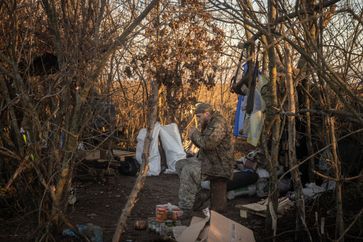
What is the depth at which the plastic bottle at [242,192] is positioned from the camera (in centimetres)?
827

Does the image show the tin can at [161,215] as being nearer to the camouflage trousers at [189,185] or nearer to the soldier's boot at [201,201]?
the camouflage trousers at [189,185]

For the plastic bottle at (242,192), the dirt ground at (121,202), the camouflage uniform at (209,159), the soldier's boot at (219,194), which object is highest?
the camouflage uniform at (209,159)

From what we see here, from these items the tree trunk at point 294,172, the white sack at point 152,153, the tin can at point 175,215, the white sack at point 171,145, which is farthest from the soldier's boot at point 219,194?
the white sack at point 171,145

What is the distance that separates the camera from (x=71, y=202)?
713 centimetres

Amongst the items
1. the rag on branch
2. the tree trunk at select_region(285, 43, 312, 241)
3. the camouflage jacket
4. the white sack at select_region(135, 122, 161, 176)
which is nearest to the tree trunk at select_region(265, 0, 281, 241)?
the tree trunk at select_region(285, 43, 312, 241)

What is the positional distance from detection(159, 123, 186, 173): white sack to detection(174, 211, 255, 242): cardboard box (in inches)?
245

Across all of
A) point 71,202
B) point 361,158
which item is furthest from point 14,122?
point 361,158

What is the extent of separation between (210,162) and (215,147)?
21cm

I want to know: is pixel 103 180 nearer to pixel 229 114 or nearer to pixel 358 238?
pixel 358 238

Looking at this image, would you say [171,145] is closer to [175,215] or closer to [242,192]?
[242,192]

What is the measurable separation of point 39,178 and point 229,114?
429 inches

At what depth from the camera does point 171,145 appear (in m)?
11.5

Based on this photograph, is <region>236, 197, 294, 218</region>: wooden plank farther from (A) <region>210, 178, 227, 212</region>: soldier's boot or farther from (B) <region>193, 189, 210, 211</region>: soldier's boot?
(B) <region>193, 189, 210, 211</region>: soldier's boot

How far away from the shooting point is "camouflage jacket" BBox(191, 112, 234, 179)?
22.6 feet
